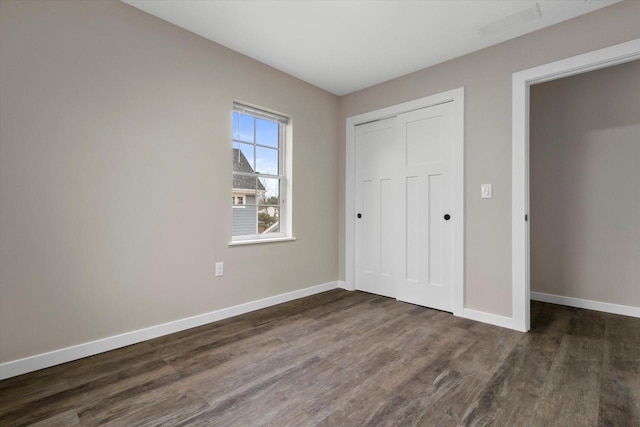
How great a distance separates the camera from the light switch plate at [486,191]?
2.72 m

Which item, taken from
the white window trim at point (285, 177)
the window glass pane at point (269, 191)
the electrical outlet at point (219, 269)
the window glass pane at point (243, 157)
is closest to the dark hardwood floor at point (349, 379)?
the electrical outlet at point (219, 269)

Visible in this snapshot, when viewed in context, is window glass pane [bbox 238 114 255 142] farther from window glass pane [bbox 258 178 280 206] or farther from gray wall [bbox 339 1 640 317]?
gray wall [bbox 339 1 640 317]

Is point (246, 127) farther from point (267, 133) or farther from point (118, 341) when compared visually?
point (118, 341)

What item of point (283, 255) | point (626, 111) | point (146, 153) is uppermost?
point (626, 111)

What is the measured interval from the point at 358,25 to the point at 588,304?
3.57m

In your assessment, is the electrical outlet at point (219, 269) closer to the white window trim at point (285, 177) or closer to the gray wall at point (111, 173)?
the gray wall at point (111, 173)

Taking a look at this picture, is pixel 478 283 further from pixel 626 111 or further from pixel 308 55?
pixel 308 55

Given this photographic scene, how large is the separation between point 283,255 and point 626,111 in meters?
3.75

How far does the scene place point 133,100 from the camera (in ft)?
7.45

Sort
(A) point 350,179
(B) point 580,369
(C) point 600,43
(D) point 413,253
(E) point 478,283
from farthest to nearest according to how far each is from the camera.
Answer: (A) point 350,179
(D) point 413,253
(E) point 478,283
(C) point 600,43
(B) point 580,369

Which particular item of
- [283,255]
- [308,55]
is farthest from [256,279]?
[308,55]

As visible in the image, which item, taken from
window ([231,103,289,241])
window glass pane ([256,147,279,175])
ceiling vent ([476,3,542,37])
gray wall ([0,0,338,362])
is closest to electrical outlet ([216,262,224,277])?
gray wall ([0,0,338,362])

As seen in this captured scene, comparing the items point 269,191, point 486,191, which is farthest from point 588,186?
point 269,191

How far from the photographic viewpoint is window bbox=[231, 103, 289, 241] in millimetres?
3035
